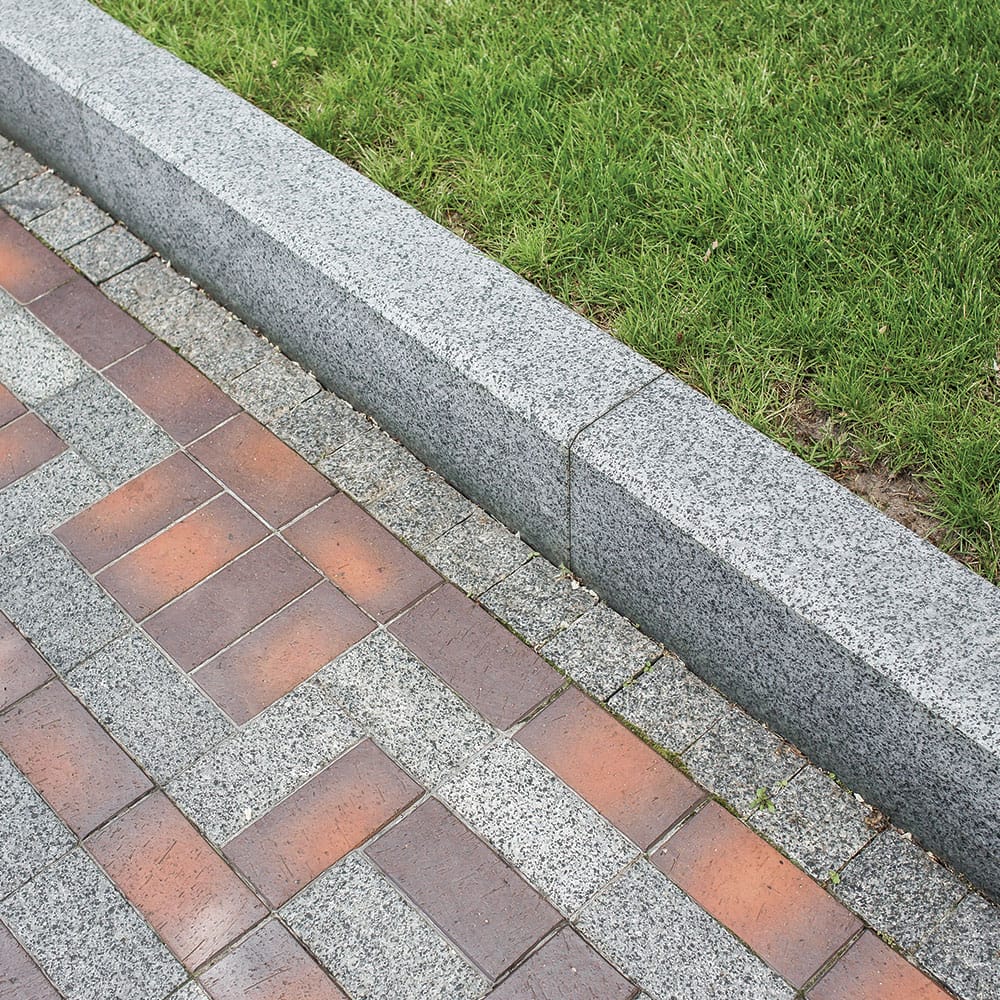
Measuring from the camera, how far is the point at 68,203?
4156 mm

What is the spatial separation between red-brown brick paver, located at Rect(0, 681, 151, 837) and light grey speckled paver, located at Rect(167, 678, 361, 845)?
13cm

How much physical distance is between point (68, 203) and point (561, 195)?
174 cm

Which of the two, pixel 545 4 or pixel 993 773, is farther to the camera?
pixel 545 4

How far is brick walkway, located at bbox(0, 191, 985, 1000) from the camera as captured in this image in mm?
2428

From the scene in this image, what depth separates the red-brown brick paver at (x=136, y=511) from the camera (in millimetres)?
3186

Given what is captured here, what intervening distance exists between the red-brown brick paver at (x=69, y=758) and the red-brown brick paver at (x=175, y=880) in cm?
6

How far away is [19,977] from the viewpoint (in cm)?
244

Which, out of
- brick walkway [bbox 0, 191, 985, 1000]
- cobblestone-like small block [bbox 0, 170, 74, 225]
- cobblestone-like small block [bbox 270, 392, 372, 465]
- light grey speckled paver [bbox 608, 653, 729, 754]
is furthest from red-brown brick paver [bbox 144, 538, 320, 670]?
cobblestone-like small block [bbox 0, 170, 74, 225]

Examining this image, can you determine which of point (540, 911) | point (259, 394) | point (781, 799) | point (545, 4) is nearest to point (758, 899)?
point (781, 799)

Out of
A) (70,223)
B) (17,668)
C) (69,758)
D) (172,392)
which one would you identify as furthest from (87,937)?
(70,223)

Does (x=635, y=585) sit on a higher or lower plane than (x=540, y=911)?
higher

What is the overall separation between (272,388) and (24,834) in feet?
4.63

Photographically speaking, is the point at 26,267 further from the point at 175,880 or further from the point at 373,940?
the point at 373,940

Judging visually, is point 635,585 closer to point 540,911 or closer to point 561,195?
point 540,911
